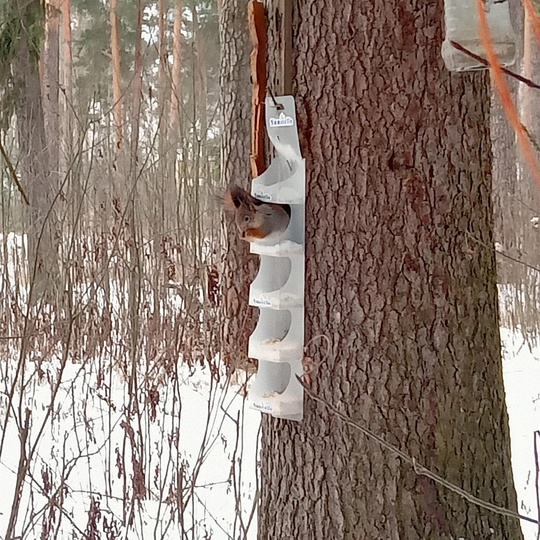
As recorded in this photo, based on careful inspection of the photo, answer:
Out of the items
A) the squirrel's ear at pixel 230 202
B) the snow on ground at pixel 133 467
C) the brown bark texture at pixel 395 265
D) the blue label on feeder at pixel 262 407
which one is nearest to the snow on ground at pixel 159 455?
the snow on ground at pixel 133 467

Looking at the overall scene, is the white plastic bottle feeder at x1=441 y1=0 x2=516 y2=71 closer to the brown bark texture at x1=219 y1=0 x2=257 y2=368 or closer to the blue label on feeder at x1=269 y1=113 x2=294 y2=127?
the blue label on feeder at x1=269 y1=113 x2=294 y2=127

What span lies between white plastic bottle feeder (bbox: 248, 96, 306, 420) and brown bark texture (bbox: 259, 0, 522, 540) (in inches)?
1.0

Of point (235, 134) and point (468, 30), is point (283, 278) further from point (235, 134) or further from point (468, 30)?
point (235, 134)

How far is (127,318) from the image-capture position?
3080mm

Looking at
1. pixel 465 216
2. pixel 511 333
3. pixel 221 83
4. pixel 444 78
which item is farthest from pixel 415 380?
pixel 511 333

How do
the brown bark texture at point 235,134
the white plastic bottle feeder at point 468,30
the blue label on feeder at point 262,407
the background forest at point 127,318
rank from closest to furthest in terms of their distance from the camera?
the white plastic bottle feeder at point 468,30
the blue label on feeder at point 262,407
the background forest at point 127,318
the brown bark texture at point 235,134

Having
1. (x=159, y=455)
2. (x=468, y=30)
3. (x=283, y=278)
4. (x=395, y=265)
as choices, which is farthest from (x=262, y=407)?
(x=468, y=30)

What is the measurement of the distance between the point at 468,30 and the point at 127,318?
7.14 feet

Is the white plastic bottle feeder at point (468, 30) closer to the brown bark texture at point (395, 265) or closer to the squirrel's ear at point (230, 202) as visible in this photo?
the brown bark texture at point (395, 265)

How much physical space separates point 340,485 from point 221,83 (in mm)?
3049

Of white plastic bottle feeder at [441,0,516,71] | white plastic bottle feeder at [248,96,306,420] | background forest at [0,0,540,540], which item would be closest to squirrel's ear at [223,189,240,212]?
white plastic bottle feeder at [248,96,306,420]

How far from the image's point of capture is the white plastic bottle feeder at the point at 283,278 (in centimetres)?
171

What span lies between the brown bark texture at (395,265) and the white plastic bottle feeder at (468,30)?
1.49 ft

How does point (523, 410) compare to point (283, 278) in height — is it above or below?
below
